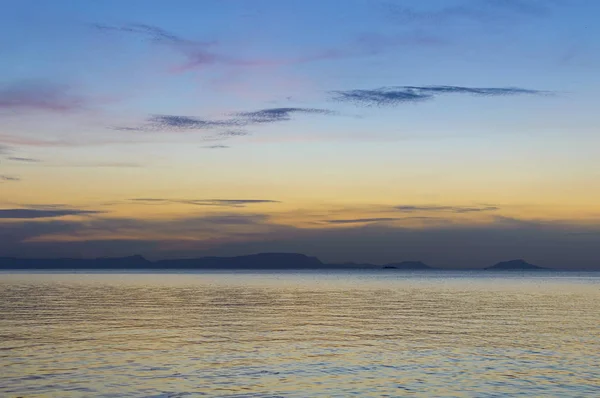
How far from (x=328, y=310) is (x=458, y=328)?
81.3 ft

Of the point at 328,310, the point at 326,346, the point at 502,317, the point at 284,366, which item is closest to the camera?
the point at 284,366

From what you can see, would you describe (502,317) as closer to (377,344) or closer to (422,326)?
(422,326)

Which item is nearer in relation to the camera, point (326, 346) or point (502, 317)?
point (326, 346)

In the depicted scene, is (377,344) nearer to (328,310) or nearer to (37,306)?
(328,310)

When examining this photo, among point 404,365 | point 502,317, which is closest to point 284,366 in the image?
point 404,365

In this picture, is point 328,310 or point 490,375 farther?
point 328,310

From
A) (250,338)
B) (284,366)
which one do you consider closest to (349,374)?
(284,366)

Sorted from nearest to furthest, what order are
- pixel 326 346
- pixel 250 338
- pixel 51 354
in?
pixel 51 354 → pixel 326 346 → pixel 250 338

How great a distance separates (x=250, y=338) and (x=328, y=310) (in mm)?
31213

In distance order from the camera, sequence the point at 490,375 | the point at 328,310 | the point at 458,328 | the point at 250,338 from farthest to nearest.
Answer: the point at 328,310, the point at 458,328, the point at 250,338, the point at 490,375

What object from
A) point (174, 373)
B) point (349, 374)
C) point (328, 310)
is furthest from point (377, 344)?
point (328, 310)

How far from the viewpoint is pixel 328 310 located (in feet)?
268

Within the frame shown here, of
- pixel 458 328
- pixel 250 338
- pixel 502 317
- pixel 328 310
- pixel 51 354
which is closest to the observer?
pixel 51 354

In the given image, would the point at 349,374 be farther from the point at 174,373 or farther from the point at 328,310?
the point at 328,310
